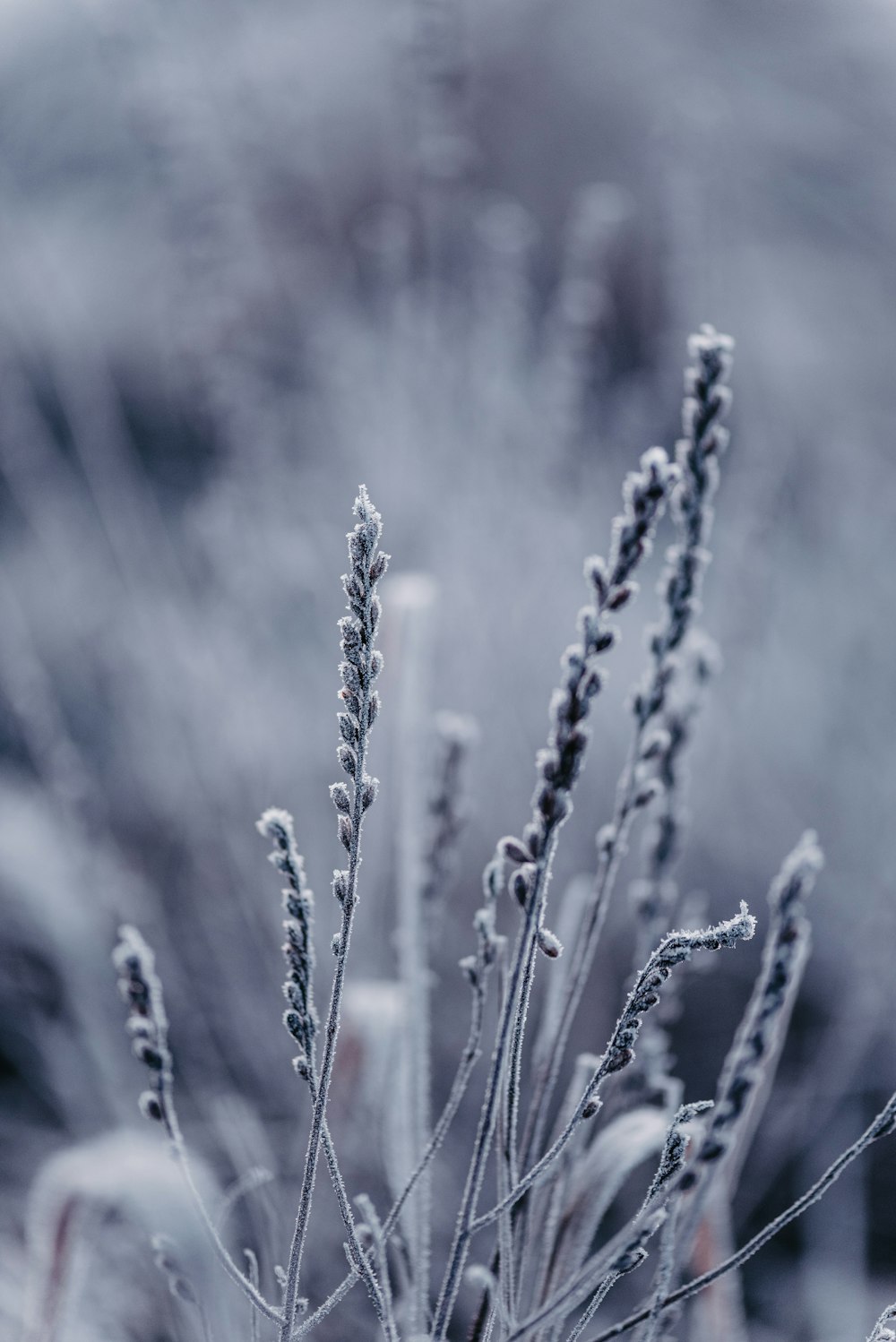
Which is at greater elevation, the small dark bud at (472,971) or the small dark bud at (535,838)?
the small dark bud at (535,838)

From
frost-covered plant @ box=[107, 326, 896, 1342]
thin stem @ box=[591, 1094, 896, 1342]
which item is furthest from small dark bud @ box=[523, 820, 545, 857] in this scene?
thin stem @ box=[591, 1094, 896, 1342]

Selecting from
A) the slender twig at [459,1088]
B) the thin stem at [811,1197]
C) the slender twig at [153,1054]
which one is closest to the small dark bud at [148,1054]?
the slender twig at [153,1054]

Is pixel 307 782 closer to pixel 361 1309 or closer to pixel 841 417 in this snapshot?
pixel 361 1309

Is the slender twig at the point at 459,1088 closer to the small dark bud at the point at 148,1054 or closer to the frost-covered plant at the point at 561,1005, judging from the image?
the frost-covered plant at the point at 561,1005

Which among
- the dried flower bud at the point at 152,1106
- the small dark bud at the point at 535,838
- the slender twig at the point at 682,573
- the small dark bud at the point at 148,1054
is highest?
the slender twig at the point at 682,573

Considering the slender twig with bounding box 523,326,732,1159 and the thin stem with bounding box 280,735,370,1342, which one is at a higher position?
the slender twig with bounding box 523,326,732,1159

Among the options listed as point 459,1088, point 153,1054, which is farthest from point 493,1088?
point 153,1054

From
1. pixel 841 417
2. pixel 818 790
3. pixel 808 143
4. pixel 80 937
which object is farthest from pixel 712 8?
pixel 80 937

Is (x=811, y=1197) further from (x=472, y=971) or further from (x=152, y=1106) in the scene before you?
(x=152, y=1106)

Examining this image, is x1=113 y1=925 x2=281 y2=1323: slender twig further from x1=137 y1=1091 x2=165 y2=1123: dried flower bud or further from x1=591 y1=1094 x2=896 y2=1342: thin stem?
x1=591 y1=1094 x2=896 y2=1342: thin stem
